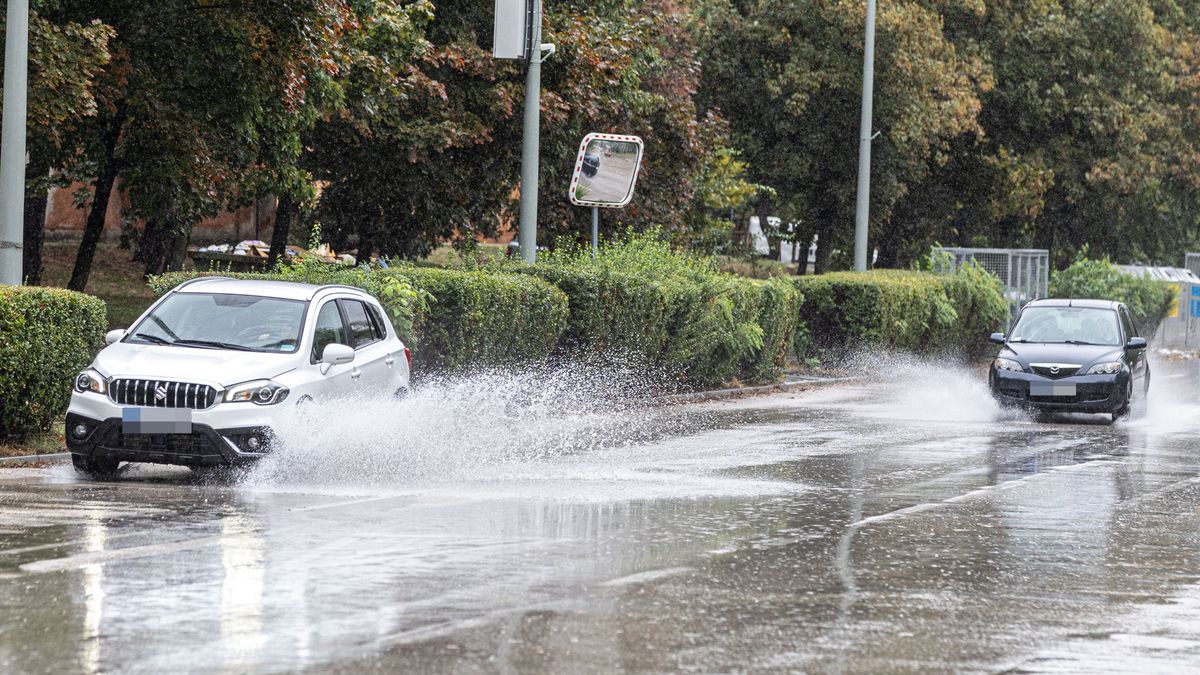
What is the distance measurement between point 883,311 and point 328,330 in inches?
741

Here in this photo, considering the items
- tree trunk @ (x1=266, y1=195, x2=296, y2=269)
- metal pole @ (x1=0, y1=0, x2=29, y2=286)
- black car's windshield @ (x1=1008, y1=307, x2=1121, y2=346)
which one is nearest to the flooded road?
metal pole @ (x1=0, y1=0, x2=29, y2=286)

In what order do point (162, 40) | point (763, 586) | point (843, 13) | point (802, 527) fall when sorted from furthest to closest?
point (843, 13)
point (162, 40)
point (802, 527)
point (763, 586)

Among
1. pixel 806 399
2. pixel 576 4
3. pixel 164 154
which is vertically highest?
pixel 576 4

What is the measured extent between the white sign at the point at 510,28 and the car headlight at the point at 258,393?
988 centimetres

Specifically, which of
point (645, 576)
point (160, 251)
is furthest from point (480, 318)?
point (160, 251)

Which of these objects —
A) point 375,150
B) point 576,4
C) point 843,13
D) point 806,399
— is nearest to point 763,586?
point 806,399

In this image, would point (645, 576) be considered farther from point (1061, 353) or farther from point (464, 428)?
point (1061, 353)

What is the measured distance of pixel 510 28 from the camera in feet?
72.6

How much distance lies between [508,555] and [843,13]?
32458mm

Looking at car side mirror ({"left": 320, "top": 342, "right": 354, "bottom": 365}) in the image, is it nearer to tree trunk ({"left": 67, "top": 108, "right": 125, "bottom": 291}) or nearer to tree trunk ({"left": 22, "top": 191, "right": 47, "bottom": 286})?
tree trunk ({"left": 67, "top": 108, "right": 125, "bottom": 291})

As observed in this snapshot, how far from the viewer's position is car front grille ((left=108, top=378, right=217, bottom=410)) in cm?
1278

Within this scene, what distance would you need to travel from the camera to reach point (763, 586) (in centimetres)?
888

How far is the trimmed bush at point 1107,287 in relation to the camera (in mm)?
43562

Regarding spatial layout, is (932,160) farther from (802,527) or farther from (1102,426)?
(802,527)
